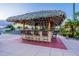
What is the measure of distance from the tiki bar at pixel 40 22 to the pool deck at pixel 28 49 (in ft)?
0.56

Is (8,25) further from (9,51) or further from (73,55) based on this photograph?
(73,55)

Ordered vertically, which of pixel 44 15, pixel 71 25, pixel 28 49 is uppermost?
pixel 44 15

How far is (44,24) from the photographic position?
738cm

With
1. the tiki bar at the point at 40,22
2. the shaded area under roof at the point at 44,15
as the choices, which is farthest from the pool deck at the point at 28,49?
the shaded area under roof at the point at 44,15

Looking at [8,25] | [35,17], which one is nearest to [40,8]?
[35,17]

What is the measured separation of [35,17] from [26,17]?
16 centimetres

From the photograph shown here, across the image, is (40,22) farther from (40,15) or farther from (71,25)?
(71,25)

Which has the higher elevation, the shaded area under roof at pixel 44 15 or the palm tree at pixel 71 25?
the shaded area under roof at pixel 44 15

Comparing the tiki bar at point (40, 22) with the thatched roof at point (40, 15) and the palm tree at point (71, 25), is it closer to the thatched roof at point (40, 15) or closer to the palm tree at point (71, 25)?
the thatched roof at point (40, 15)

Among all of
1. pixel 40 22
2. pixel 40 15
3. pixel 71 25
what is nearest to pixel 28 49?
pixel 40 22

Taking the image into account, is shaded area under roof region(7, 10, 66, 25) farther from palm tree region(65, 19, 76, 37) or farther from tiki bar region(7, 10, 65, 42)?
palm tree region(65, 19, 76, 37)

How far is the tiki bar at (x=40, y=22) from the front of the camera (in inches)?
290

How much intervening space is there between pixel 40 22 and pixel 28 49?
0.54 m

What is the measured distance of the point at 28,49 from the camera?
742cm
